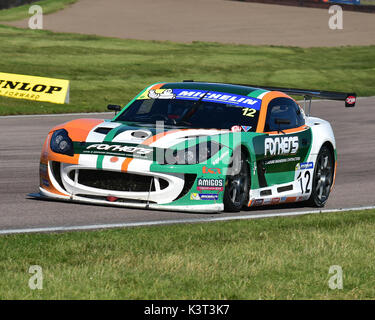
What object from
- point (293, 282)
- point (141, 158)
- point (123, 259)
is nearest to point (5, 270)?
point (123, 259)

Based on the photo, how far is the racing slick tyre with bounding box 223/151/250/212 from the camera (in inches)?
383

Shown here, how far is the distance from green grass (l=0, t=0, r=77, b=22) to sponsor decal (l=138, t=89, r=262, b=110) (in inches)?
1612

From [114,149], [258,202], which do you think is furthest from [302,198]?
[114,149]

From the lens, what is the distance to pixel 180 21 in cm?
5344

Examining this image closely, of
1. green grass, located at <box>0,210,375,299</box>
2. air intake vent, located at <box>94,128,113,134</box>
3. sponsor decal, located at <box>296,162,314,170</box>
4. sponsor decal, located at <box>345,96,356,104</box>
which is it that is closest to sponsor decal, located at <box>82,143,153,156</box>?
air intake vent, located at <box>94,128,113,134</box>

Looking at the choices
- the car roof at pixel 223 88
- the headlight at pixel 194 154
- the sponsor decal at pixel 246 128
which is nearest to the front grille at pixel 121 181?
the headlight at pixel 194 154

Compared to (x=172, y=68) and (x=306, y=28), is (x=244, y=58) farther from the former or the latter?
(x=306, y=28)

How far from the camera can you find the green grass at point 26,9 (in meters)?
51.8

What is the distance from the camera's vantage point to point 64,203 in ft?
33.7

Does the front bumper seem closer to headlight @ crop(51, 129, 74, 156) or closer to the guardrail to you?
headlight @ crop(51, 129, 74, 156)

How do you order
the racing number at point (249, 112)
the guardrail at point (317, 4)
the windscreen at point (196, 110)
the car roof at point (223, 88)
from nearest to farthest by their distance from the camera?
1. the windscreen at point (196, 110)
2. the racing number at point (249, 112)
3. the car roof at point (223, 88)
4. the guardrail at point (317, 4)

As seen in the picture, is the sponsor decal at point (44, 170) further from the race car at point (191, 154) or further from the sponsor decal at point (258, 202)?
the sponsor decal at point (258, 202)

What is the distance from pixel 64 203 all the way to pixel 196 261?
3408mm

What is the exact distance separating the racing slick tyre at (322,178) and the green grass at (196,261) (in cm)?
188
